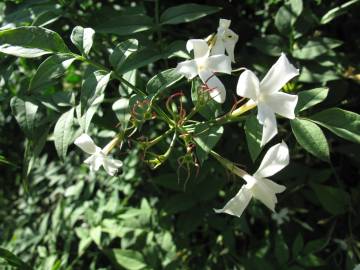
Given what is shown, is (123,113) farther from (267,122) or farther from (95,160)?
(267,122)

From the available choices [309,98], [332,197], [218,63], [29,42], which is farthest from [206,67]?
[332,197]

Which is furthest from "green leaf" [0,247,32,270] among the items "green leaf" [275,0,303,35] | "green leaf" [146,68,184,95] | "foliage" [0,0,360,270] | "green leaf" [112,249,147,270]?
"green leaf" [275,0,303,35]

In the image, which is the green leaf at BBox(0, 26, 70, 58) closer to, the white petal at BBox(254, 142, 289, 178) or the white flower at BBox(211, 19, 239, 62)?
the white flower at BBox(211, 19, 239, 62)

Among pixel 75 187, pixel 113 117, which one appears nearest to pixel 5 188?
pixel 75 187

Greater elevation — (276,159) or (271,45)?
(276,159)

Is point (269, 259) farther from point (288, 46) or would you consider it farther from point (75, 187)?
point (75, 187)

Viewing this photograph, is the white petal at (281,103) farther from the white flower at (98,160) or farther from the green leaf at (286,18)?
the green leaf at (286,18)
